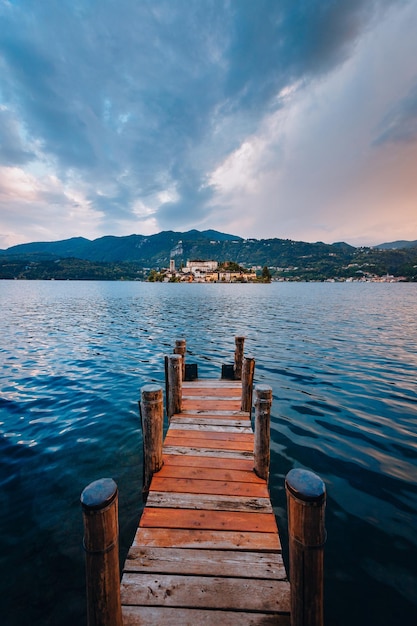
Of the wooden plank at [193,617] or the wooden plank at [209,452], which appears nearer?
the wooden plank at [193,617]

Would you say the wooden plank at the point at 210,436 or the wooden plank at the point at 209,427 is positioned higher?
the wooden plank at the point at 210,436

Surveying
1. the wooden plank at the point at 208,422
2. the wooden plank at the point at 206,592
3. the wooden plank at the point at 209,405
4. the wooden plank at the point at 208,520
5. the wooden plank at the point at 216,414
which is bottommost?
the wooden plank at the point at 209,405

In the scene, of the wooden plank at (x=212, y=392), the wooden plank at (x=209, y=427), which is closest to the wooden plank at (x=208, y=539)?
the wooden plank at (x=209, y=427)

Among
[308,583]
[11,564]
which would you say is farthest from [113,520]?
[11,564]

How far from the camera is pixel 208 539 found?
393 centimetres

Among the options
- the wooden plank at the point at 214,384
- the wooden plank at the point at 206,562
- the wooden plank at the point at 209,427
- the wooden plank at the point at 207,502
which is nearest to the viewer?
the wooden plank at the point at 206,562

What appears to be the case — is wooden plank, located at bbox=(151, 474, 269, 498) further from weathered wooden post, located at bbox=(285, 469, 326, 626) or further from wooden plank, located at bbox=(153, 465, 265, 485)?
weathered wooden post, located at bbox=(285, 469, 326, 626)

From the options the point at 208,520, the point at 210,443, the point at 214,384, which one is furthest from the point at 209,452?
the point at 214,384

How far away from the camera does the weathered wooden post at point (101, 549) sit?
2.21 meters

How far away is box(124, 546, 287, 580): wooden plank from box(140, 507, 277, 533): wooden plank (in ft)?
1.40

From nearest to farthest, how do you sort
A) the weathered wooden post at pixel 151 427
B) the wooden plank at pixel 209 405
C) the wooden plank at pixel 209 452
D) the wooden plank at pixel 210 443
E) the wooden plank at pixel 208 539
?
the wooden plank at pixel 208 539
the weathered wooden post at pixel 151 427
the wooden plank at pixel 209 452
the wooden plank at pixel 210 443
the wooden plank at pixel 209 405

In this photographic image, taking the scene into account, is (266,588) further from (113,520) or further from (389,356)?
(389,356)

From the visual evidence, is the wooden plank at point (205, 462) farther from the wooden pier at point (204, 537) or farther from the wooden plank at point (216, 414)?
the wooden plank at point (216, 414)

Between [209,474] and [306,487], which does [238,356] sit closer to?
[209,474]
